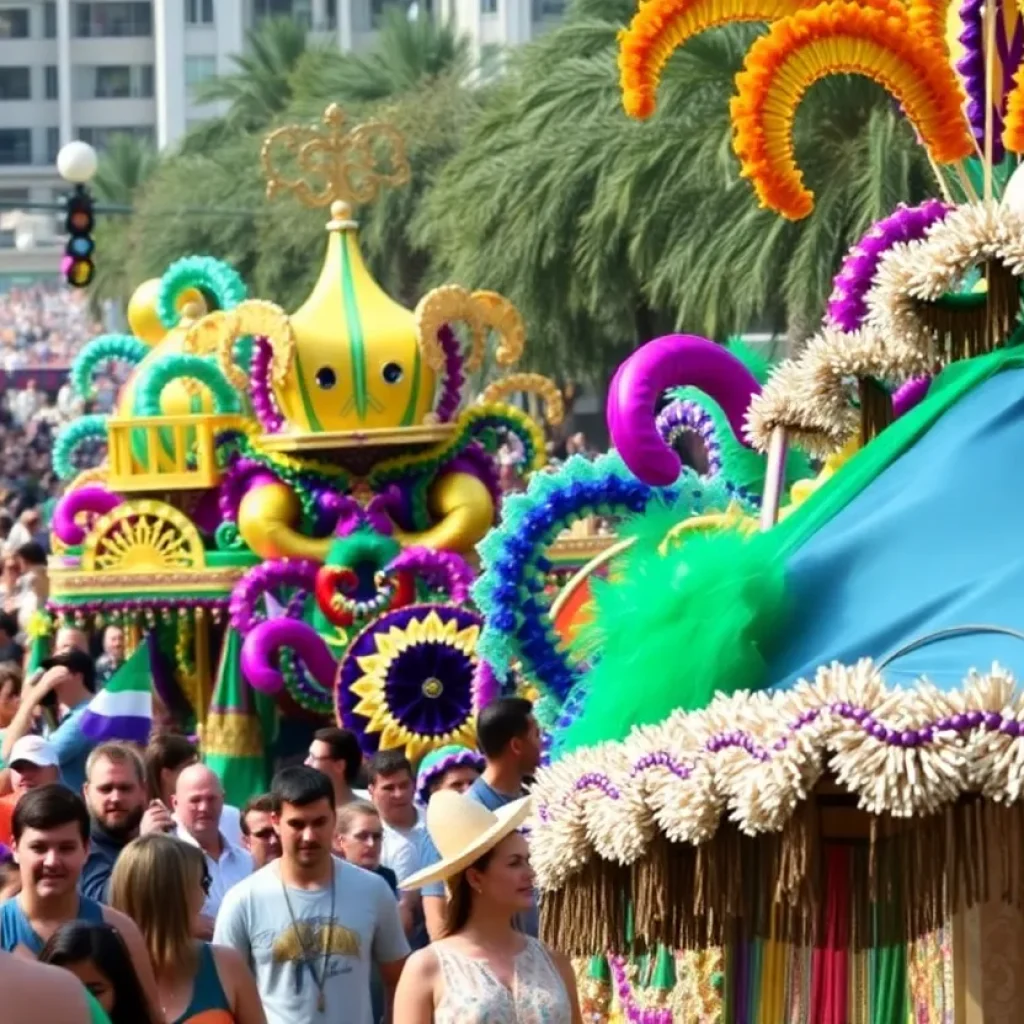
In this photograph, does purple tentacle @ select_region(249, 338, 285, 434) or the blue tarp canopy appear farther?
purple tentacle @ select_region(249, 338, 285, 434)

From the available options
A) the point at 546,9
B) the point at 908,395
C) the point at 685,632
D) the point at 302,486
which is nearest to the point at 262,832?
the point at 908,395

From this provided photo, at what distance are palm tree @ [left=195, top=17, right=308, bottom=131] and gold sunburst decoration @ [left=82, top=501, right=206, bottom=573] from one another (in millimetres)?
36654

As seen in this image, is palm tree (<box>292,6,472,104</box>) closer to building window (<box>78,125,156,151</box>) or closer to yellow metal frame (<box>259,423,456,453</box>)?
yellow metal frame (<box>259,423,456,453</box>)

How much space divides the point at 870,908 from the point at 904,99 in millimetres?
2001

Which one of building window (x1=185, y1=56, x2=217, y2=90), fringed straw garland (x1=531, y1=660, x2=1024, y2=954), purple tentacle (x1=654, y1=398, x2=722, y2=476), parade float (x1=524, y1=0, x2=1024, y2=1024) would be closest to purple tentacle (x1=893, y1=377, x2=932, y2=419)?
parade float (x1=524, y1=0, x2=1024, y2=1024)

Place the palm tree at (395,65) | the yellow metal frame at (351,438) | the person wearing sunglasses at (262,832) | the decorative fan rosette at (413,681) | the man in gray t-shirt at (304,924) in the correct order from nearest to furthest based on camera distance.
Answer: the man in gray t-shirt at (304,924)
the person wearing sunglasses at (262,832)
the decorative fan rosette at (413,681)
the yellow metal frame at (351,438)
the palm tree at (395,65)

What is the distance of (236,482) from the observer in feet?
56.7

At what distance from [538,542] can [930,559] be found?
5.86 m

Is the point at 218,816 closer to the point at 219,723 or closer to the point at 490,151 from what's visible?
the point at 219,723

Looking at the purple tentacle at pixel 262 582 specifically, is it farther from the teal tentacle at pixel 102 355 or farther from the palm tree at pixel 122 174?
the palm tree at pixel 122 174

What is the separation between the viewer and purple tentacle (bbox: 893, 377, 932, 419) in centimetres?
557

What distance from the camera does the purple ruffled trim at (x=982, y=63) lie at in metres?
6.16

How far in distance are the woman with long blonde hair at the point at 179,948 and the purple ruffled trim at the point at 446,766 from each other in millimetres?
2939

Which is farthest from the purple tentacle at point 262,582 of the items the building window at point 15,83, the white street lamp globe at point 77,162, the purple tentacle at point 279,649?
the building window at point 15,83
